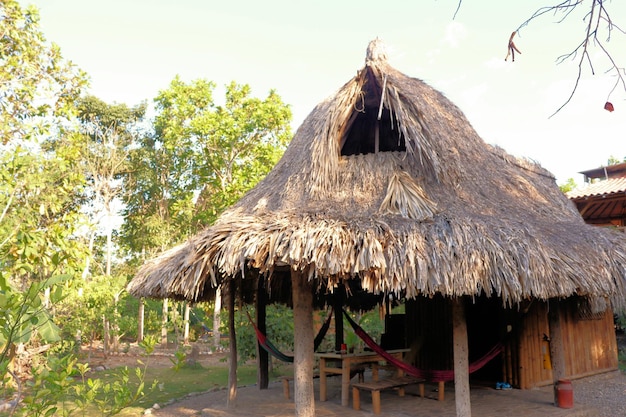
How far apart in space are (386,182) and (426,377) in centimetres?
229

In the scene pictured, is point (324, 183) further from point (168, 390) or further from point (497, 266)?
point (168, 390)

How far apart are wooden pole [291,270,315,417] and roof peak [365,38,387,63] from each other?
3.05m

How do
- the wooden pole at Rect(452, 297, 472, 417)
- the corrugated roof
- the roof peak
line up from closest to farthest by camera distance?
1. the wooden pole at Rect(452, 297, 472, 417)
2. the roof peak
3. the corrugated roof

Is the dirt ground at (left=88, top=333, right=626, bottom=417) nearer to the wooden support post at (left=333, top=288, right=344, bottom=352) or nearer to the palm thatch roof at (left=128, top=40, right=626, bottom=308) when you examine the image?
the wooden support post at (left=333, top=288, right=344, bottom=352)

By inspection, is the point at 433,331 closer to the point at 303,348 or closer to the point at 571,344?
the point at 571,344

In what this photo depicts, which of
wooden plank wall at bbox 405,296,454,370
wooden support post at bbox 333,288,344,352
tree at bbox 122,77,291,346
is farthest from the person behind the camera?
tree at bbox 122,77,291,346

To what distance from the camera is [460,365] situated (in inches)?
178

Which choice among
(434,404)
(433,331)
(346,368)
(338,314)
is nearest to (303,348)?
(346,368)

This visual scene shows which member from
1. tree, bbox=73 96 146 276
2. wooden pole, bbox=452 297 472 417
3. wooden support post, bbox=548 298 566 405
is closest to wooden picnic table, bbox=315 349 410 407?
wooden pole, bbox=452 297 472 417

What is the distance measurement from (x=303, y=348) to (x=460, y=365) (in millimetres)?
1459

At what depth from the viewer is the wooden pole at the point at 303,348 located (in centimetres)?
448

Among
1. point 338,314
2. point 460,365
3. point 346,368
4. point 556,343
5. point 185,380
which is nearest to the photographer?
point 460,365

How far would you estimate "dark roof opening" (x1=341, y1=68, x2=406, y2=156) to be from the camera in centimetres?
561

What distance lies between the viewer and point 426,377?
5.52 metres
